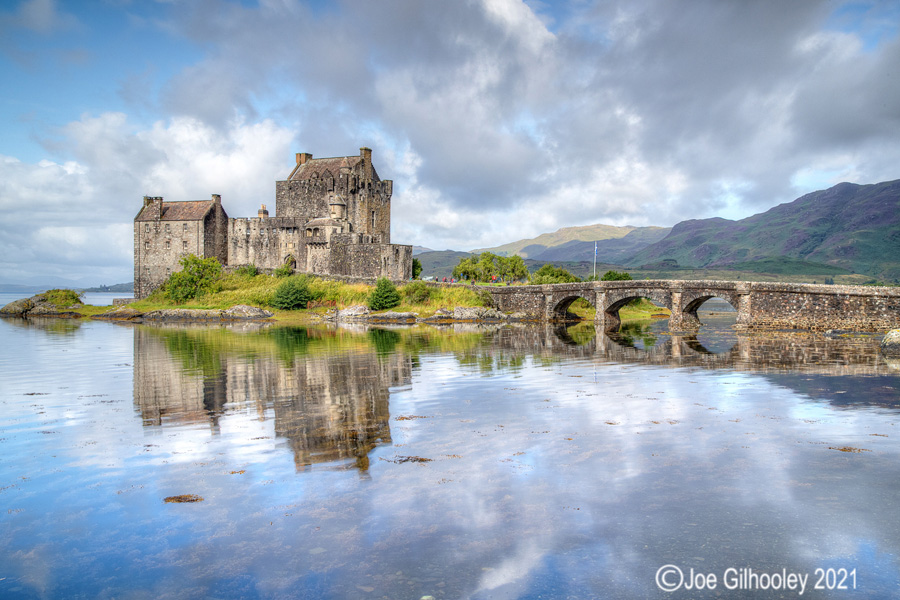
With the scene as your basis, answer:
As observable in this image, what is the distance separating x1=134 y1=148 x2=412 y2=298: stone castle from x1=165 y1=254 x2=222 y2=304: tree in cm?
445

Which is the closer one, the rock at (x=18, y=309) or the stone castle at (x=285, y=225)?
the rock at (x=18, y=309)

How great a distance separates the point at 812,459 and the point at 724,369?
13.7 m

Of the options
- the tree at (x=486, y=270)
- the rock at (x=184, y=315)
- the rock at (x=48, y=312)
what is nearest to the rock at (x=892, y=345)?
the rock at (x=184, y=315)

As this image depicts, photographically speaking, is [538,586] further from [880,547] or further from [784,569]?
[880,547]

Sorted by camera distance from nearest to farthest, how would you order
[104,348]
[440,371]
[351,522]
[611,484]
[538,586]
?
[538,586]
[351,522]
[611,484]
[440,371]
[104,348]

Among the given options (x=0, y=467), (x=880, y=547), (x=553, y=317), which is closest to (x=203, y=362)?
(x=0, y=467)

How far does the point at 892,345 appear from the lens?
28750 mm

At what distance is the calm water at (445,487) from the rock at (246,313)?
44801 millimetres

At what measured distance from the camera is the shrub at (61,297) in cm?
7719

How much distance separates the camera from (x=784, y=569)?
22.7 ft

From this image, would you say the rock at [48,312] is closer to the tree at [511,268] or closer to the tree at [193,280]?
the tree at [193,280]

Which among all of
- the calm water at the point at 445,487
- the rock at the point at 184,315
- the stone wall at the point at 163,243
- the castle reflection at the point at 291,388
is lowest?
the calm water at the point at 445,487

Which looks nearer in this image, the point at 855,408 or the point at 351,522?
the point at 351,522

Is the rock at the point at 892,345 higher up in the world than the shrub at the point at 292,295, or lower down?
lower down
